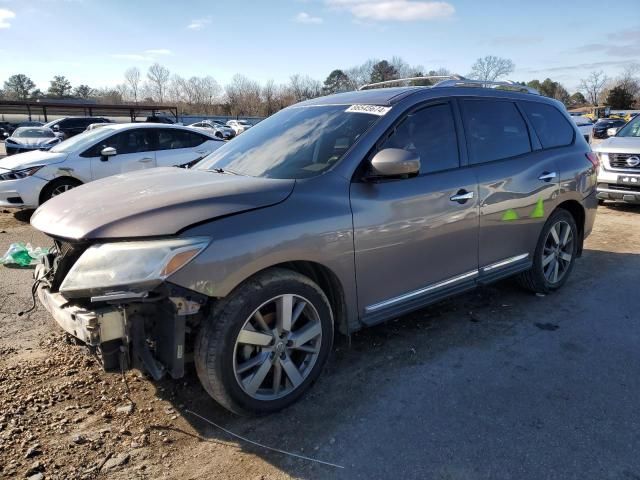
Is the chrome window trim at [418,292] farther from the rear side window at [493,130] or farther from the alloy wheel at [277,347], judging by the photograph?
the rear side window at [493,130]

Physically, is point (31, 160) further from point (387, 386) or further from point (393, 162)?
point (387, 386)

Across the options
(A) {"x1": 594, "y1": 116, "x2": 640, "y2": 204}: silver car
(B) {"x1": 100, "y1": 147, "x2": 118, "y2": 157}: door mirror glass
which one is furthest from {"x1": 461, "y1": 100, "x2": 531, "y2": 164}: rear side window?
(B) {"x1": 100, "y1": 147, "x2": 118, "y2": 157}: door mirror glass

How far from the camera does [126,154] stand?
871cm

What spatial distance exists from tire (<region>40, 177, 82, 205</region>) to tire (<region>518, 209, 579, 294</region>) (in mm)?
6980

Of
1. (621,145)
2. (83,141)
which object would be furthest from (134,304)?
(621,145)

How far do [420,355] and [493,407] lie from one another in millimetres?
743

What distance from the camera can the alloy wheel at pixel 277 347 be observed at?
2.75m

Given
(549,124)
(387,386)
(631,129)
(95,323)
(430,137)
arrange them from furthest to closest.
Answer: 1. (631,129)
2. (549,124)
3. (430,137)
4. (387,386)
5. (95,323)

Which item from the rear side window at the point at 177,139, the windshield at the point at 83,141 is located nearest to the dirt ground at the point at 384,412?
the windshield at the point at 83,141

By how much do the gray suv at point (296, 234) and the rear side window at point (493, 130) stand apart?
16mm

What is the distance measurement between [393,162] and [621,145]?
789 cm

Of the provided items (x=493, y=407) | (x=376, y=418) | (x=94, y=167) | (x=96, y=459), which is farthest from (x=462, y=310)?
(x=94, y=167)

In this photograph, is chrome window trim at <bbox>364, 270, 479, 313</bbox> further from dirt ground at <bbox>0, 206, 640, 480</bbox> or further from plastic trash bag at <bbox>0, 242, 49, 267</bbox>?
plastic trash bag at <bbox>0, 242, 49, 267</bbox>

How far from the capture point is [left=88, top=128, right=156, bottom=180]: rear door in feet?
27.6
